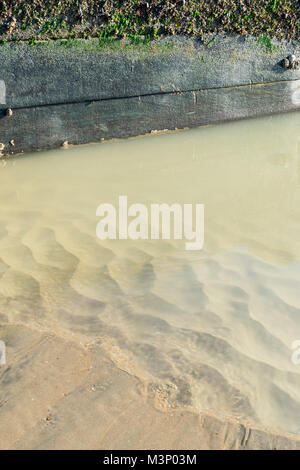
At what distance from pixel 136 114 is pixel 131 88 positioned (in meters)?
0.27

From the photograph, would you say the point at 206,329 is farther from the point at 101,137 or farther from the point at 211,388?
the point at 101,137

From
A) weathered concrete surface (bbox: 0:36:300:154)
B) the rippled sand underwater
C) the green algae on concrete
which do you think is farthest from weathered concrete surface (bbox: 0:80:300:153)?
the green algae on concrete

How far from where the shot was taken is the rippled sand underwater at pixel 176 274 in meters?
1.73

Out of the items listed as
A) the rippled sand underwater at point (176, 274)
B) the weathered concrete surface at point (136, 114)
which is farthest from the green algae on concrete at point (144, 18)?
the rippled sand underwater at point (176, 274)

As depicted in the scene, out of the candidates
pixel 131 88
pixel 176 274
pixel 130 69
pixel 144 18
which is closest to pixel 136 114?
pixel 131 88

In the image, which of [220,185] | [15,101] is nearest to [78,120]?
[15,101]

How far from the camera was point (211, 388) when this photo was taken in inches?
65.3

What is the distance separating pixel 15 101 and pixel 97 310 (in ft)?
9.15

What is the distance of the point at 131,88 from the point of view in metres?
4.74

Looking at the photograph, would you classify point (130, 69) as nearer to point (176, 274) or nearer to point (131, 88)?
point (131, 88)

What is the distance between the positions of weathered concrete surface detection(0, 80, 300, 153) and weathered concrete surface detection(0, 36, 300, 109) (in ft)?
0.26

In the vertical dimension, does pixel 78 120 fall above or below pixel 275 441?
above

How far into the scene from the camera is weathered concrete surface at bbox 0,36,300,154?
14.1 ft

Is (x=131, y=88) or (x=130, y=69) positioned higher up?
(x=130, y=69)
